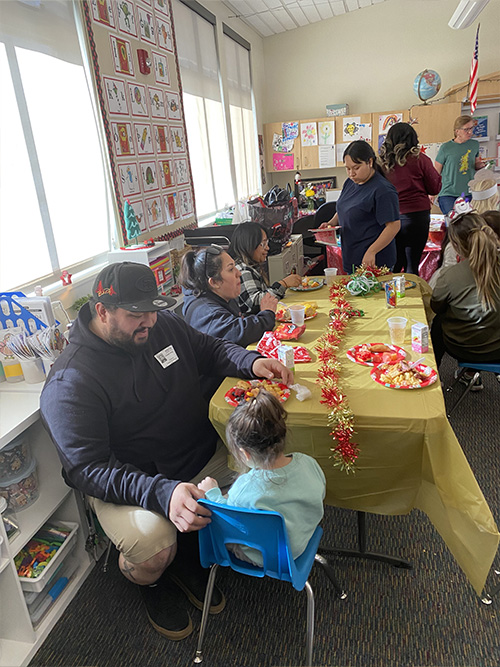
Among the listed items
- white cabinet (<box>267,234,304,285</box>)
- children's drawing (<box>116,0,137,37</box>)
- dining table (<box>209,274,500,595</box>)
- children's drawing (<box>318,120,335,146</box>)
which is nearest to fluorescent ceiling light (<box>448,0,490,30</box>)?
children's drawing (<box>318,120,335,146</box>)

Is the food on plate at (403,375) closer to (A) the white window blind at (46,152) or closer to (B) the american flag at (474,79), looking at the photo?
(A) the white window blind at (46,152)

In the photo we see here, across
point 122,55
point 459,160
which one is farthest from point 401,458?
point 459,160

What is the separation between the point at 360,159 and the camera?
3.08 m

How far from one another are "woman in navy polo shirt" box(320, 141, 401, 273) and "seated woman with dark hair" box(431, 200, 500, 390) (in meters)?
0.65

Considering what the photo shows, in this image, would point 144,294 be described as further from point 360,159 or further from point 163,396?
point 360,159

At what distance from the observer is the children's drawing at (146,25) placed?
11.3 feet

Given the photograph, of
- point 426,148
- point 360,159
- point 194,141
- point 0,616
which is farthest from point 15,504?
point 426,148

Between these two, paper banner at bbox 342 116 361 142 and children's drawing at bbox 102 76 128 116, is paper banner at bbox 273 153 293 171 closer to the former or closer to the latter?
paper banner at bbox 342 116 361 142

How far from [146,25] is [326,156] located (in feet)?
12.5

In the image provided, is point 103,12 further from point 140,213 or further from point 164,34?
point 140,213

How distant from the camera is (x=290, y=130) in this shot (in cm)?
693

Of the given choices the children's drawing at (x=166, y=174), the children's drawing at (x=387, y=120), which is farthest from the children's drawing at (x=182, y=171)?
the children's drawing at (x=387, y=120)

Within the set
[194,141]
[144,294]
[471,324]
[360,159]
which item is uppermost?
[194,141]

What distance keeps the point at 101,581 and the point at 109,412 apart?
82 centimetres
